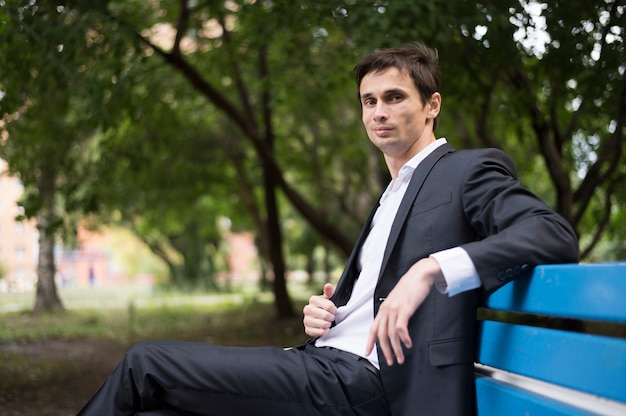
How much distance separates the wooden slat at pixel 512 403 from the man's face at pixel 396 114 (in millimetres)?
900

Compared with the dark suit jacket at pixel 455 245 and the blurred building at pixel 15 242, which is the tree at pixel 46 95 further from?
the blurred building at pixel 15 242

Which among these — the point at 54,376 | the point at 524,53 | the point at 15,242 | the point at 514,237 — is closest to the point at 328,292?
the point at 514,237

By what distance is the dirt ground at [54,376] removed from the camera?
25.2 ft

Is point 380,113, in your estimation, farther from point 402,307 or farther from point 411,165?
point 402,307

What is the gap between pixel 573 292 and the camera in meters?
1.73

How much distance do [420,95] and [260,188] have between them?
2056 centimetres

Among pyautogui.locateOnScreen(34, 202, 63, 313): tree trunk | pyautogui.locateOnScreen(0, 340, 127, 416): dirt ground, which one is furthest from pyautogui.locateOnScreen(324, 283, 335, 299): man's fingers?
pyautogui.locateOnScreen(34, 202, 63, 313): tree trunk

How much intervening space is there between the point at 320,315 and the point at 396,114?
0.75m

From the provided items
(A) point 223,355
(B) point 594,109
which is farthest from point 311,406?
(B) point 594,109

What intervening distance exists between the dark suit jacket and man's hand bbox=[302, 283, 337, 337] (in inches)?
12.0

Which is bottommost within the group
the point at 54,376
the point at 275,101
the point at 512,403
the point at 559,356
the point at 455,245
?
the point at 54,376

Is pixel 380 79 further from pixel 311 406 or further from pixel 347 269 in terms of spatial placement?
pixel 311 406

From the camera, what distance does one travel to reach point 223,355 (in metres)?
2.23

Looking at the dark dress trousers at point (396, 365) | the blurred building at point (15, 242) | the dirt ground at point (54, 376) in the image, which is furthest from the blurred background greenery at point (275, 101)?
the blurred building at point (15, 242)
